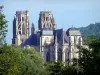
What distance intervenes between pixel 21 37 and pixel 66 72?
5906 inches

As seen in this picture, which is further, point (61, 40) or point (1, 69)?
point (61, 40)

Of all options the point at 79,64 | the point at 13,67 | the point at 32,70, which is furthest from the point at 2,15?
the point at 32,70

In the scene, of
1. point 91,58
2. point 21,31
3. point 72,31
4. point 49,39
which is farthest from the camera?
point 21,31

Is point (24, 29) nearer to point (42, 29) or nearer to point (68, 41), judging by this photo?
point (42, 29)

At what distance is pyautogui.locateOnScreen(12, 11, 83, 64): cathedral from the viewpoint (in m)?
174

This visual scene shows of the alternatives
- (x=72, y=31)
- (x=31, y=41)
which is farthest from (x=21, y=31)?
(x=72, y=31)

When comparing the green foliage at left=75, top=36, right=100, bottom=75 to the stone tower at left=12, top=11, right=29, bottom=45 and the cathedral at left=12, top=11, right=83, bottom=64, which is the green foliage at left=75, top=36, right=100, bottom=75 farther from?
the stone tower at left=12, top=11, right=29, bottom=45

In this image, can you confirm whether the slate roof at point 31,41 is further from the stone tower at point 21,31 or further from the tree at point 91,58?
the tree at point 91,58

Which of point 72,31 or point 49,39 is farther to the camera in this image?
point 49,39

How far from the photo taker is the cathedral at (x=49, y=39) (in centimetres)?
17366

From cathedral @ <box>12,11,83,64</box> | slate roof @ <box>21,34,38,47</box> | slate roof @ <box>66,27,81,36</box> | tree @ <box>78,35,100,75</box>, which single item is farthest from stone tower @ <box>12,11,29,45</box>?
tree @ <box>78,35,100,75</box>

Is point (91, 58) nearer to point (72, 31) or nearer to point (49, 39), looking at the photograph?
point (72, 31)

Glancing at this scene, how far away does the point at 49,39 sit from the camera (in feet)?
599

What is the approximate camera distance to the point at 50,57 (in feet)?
582
